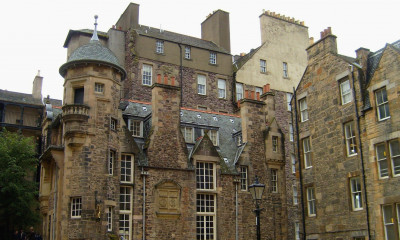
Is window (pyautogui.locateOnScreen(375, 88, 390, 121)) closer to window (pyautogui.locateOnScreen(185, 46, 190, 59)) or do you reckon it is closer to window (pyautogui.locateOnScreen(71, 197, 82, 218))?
window (pyautogui.locateOnScreen(71, 197, 82, 218))

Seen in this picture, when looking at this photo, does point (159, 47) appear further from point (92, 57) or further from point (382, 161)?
point (382, 161)

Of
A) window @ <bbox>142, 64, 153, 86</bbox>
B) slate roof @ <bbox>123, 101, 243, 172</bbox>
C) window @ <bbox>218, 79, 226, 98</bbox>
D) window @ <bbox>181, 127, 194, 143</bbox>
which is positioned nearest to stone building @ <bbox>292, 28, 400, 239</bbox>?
slate roof @ <bbox>123, 101, 243, 172</bbox>

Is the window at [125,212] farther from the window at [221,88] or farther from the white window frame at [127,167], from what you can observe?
the window at [221,88]

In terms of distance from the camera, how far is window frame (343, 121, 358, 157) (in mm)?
25703

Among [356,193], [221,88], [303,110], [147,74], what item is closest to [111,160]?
[303,110]

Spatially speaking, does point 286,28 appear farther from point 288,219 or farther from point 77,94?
point 77,94

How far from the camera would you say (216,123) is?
35.3m

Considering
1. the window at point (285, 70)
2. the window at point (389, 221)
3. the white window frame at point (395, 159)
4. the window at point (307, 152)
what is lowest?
the window at point (389, 221)

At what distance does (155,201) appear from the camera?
95.5ft

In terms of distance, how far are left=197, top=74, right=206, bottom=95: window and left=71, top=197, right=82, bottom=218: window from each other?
57.9 feet

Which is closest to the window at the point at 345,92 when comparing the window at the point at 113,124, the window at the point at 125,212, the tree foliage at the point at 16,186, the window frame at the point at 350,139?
the window frame at the point at 350,139

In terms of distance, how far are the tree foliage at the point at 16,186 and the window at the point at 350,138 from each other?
21090mm

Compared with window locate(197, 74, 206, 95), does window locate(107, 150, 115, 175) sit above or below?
below

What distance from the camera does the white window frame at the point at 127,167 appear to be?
28953mm
